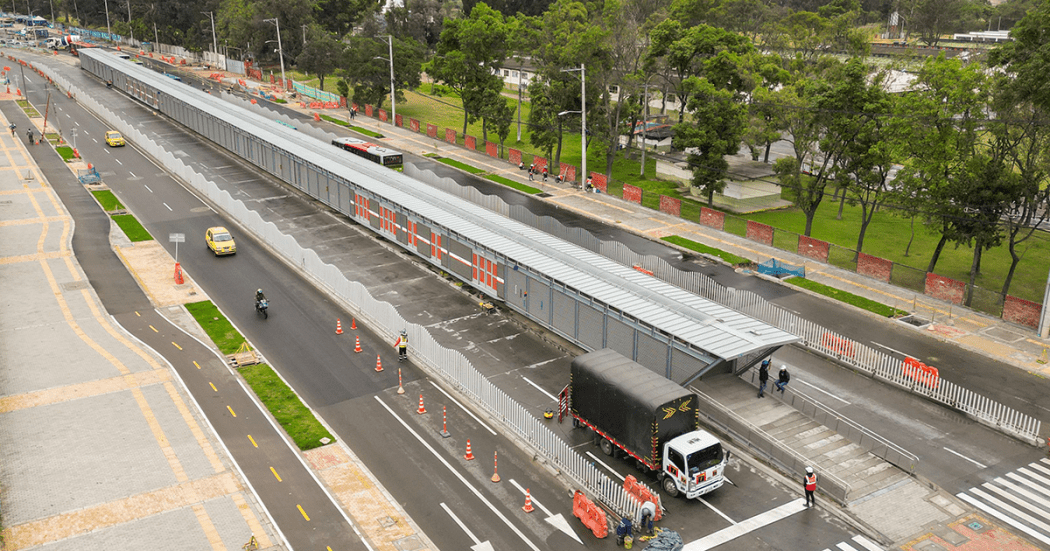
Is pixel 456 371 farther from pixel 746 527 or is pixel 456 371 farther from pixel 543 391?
pixel 746 527

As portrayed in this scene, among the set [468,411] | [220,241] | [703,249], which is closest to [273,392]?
[468,411]

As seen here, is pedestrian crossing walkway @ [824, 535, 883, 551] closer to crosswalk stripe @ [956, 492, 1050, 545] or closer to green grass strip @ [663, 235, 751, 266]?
crosswalk stripe @ [956, 492, 1050, 545]

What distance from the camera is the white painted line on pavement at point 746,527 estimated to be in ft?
87.2

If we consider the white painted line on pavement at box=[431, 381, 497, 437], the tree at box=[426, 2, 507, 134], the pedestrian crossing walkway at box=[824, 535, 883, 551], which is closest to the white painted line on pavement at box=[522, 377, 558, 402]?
the white painted line on pavement at box=[431, 381, 497, 437]

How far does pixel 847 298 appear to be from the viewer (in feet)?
163

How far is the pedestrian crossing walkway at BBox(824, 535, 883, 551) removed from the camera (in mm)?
26641

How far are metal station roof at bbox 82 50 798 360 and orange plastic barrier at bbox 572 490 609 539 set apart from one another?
8.73 meters

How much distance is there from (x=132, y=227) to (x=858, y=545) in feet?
184

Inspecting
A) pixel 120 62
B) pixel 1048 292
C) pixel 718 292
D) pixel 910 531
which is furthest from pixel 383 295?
pixel 120 62

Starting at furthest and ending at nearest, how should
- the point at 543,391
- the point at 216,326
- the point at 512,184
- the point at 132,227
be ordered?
the point at 512,184 < the point at 132,227 < the point at 216,326 < the point at 543,391

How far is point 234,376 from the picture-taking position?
38094mm

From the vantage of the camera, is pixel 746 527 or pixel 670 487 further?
pixel 670 487

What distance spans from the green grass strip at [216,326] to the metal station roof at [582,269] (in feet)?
46.0

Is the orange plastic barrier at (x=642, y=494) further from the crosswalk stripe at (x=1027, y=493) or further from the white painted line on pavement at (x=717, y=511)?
the crosswalk stripe at (x=1027, y=493)
